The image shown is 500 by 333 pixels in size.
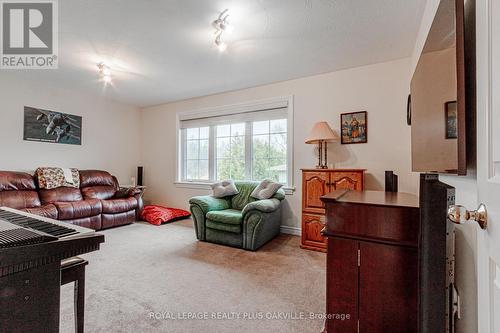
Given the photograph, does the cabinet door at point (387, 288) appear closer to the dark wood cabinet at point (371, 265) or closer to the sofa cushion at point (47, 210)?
the dark wood cabinet at point (371, 265)

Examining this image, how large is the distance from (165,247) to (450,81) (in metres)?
3.16

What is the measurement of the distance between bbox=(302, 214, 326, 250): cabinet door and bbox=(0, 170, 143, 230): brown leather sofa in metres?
3.13

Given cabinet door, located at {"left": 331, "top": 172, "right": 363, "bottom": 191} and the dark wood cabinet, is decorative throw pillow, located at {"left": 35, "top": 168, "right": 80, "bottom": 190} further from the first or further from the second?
the dark wood cabinet

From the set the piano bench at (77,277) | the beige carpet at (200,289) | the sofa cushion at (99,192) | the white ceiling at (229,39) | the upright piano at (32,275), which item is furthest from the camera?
the sofa cushion at (99,192)

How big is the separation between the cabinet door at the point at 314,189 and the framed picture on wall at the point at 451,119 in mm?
2061

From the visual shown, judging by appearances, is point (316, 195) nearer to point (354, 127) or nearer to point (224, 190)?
point (354, 127)

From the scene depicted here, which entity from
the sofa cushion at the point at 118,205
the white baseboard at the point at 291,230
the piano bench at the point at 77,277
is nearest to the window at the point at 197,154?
the sofa cushion at the point at 118,205

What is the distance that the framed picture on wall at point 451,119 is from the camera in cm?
86

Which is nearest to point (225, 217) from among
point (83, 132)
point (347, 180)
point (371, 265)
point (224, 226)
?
point (224, 226)

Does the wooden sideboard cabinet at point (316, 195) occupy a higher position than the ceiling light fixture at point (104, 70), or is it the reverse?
the ceiling light fixture at point (104, 70)

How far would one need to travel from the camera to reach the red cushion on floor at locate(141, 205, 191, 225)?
425 centimetres

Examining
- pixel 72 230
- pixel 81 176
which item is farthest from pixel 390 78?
pixel 81 176

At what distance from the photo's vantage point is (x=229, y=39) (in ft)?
8.41

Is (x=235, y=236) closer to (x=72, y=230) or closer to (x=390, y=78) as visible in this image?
(x=72, y=230)
